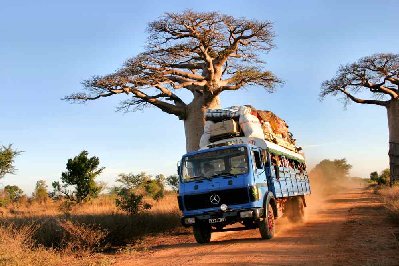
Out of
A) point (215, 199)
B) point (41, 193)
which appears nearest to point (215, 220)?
point (215, 199)

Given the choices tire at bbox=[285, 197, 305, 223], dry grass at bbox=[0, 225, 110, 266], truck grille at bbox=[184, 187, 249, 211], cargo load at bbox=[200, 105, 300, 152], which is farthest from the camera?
tire at bbox=[285, 197, 305, 223]

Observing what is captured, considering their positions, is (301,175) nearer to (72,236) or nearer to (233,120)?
(233,120)

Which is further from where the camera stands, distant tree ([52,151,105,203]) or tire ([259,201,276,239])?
distant tree ([52,151,105,203])

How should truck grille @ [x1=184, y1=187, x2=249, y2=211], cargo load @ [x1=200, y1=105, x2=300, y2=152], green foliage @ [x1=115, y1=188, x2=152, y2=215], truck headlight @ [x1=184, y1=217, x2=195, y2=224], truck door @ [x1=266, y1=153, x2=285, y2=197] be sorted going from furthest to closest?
green foliage @ [x1=115, y1=188, x2=152, y2=215] < cargo load @ [x1=200, y1=105, x2=300, y2=152] < truck door @ [x1=266, y1=153, x2=285, y2=197] < truck headlight @ [x1=184, y1=217, x2=195, y2=224] < truck grille @ [x1=184, y1=187, x2=249, y2=211]

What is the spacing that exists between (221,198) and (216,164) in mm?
841

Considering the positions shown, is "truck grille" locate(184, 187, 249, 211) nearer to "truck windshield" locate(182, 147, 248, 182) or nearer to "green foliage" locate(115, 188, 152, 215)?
"truck windshield" locate(182, 147, 248, 182)

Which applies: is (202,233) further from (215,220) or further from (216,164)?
(216,164)

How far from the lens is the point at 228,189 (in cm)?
1012

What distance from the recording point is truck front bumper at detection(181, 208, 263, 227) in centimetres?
986

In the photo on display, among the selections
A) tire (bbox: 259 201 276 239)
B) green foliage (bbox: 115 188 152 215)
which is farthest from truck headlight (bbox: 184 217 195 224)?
green foliage (bbox: 115 188 152 215)

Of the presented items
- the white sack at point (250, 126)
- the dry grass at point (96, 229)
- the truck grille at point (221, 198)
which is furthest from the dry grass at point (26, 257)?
the white sack at point (250, 126)

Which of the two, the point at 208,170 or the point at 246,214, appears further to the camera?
the point at 208,170

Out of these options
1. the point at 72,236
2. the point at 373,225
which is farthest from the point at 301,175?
the point at 72,236

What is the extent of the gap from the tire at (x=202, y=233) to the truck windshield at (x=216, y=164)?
1.20 m
